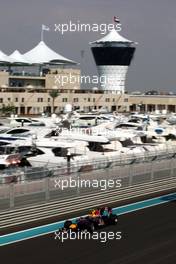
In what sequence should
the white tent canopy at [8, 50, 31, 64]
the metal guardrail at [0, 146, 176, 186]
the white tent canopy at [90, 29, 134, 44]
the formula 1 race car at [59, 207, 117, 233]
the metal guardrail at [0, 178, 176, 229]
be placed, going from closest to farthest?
1. the formula 1 race car at [59, 207, 117, 233]
2. the metal guardrail at [0, 178, 176, 229]
3. the metal guardrail at [0, 146, 176, 186]
4. the white tent canopy at [8, 50, 31, 64]
5. the white tent canopy at [90, 29, 134, 44]

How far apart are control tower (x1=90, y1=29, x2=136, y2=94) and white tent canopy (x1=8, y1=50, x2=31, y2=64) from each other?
24919mm

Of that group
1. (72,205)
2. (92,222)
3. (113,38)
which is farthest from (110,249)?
(113,38)

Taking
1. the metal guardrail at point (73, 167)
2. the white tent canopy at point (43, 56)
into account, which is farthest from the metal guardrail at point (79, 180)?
the white tent canopy at point (43, 56)

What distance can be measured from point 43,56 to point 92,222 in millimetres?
84467

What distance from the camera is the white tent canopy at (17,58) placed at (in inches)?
3377

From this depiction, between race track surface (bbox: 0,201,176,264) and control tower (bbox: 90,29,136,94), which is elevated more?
control tower (bbox: 90,29,136,94)

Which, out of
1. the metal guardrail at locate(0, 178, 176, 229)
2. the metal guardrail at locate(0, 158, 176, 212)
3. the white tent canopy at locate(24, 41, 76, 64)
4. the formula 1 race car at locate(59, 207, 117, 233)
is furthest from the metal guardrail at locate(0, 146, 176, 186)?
the white tent canopy at locate(24, 41, 76, 64)

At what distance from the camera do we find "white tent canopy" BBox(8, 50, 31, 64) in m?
85.8

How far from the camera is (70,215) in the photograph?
14031 millimetres

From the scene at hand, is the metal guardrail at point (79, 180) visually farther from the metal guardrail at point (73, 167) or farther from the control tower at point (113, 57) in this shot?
the control tower at point (113, 57)

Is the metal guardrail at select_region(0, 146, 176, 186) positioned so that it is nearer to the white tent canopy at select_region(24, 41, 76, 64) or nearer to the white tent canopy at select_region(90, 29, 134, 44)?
the white tent canopy at select_region(24, 41, 76, 64)

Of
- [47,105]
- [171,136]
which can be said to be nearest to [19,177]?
[171,136]

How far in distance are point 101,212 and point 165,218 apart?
6.58ft

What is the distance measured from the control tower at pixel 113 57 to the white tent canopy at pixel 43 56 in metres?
18.8
